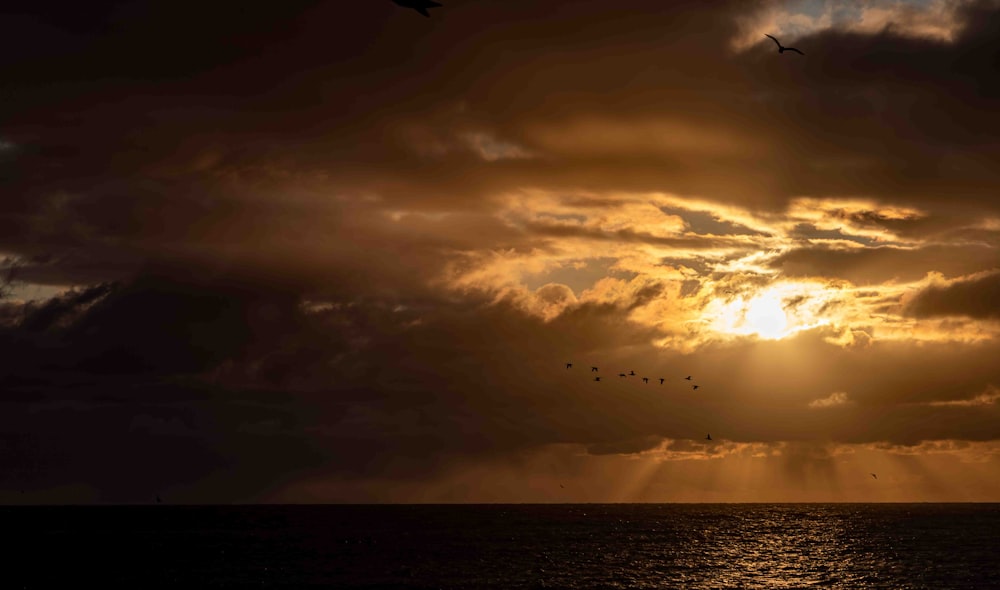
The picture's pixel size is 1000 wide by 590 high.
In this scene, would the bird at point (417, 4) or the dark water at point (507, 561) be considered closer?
the bird at point (417, 4)

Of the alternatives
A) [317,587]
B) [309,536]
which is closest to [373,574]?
[317,587]

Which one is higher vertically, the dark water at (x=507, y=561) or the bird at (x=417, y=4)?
the bird at (x=417, y=4)

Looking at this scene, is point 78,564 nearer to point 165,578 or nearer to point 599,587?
point 165,578

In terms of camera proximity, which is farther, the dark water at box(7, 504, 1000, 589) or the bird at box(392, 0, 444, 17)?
the dark water at box(7, 504, 1000, 589)

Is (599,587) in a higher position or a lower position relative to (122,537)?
higher

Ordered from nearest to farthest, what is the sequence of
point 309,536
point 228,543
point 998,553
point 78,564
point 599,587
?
point 599,587 → point 78,564 → point 998,553 → point 228,543 → point 309,536

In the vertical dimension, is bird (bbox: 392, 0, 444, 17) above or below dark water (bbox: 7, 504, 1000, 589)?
above

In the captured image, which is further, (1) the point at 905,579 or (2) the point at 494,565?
(2) the point at 494,565

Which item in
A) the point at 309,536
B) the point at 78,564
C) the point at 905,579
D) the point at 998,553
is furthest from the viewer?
the point at 309,536

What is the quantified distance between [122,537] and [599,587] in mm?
129685

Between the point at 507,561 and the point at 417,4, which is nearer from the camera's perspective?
the point at 417,4

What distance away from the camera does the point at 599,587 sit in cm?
9812

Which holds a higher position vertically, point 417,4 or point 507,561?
point 417,4

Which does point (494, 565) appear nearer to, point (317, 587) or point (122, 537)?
point (317, 587)
